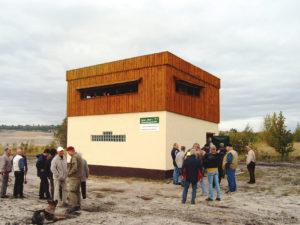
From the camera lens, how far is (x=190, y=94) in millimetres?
22797

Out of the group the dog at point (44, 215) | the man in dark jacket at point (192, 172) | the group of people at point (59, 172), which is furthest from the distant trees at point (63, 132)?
the dog at point (44, 215)

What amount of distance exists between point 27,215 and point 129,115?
37.2 feet

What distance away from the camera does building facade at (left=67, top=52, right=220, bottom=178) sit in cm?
1947

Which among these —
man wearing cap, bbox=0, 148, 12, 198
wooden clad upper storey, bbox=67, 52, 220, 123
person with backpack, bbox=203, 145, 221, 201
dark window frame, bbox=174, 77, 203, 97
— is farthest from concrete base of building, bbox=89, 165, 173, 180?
man wearing cap, bbox=0, 148, 12, 198

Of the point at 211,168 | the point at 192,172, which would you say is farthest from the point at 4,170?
the point at 211,168

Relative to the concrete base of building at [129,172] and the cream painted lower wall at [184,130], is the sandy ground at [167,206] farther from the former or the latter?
the cream painted lower wall at [184,130]

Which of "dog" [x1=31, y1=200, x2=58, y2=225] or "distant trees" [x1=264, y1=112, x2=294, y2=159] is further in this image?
"distant trees" [x1=264, y1=112, x2=294, y2=159]

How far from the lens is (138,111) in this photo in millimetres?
20328

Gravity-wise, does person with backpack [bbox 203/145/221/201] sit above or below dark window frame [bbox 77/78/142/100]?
below

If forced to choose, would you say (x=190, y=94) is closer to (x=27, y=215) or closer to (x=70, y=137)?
(x=70, y=137)

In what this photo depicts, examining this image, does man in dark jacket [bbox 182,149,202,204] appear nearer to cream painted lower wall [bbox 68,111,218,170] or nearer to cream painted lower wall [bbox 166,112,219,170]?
cream painted lower wall [bbox 68,111,218,170]

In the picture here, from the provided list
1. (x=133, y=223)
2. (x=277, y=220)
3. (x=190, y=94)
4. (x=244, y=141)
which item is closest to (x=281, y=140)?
(x=244, y=141)

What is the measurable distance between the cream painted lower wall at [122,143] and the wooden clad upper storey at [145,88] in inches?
18.8

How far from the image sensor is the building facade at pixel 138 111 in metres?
19.5
